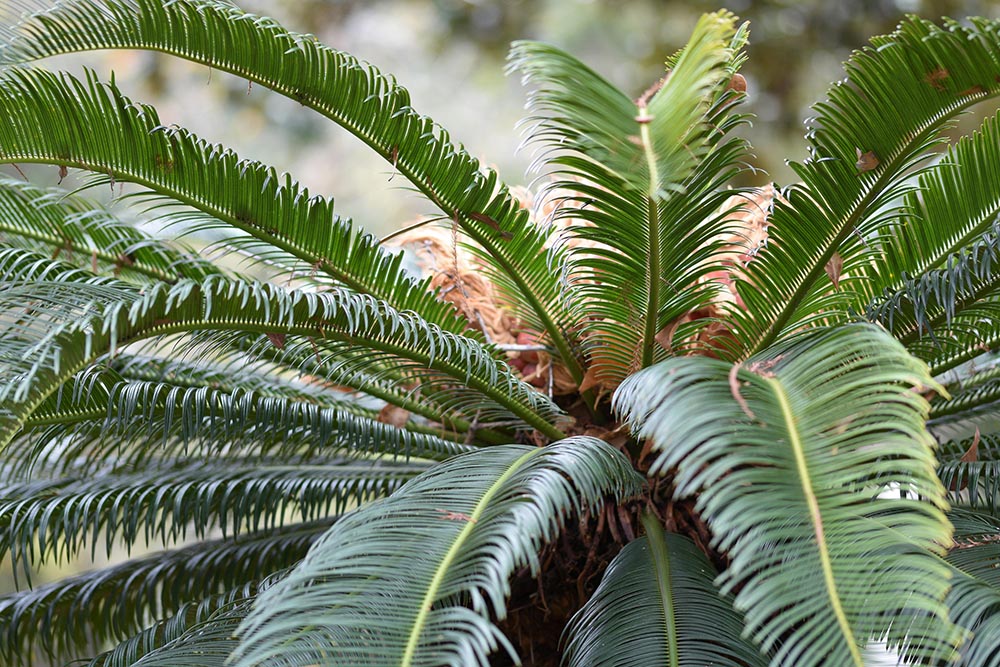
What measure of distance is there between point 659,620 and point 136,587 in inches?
63.2

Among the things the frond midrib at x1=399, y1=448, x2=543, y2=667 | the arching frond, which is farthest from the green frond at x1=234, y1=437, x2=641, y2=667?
the arching frond

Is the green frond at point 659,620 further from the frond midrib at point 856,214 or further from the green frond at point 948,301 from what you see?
the green frond at point 948,301

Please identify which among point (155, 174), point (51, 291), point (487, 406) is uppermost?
point (155, 174)

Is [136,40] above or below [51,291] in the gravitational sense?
above

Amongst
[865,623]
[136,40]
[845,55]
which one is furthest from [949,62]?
[845,55]

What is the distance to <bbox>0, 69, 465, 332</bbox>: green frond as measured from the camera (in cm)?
197

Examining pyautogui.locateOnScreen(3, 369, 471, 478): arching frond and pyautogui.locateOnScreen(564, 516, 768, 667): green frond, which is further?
pyautogui.locateOnScreen(3, 369, 471, 478): arching frond

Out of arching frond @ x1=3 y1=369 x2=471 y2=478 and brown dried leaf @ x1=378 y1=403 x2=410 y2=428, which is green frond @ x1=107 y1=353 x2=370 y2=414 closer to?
arching frond @ x1=3 y1=369 x2=471 y2=478

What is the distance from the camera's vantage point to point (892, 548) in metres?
1.31

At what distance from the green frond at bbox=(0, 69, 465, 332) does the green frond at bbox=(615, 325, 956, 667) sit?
40.8 inches

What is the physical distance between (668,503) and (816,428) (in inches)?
33.4

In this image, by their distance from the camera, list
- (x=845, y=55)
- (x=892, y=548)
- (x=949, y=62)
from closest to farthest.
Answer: (x=892, y=548) < (x=949, y=62) < (x=845, y=55)

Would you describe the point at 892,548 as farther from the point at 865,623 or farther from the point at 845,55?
the point at 845,55

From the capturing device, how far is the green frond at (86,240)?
8.27 feet
